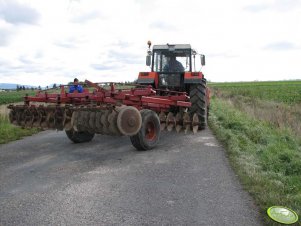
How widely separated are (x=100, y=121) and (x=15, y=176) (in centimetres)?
182

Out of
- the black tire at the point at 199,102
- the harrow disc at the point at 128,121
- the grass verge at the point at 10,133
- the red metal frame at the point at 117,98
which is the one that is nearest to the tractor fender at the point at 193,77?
the black tire at the point at 199,102

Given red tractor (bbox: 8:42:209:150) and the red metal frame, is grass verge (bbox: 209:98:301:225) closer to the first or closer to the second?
red tractor (bbox: 8:42:209:150)

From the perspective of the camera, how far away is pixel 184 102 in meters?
8.73

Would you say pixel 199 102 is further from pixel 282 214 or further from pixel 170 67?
pixel 282 214

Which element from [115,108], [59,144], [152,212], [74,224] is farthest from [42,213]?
[59,144]

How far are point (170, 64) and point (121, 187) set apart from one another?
251 inches

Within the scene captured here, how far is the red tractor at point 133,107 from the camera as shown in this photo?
641cm

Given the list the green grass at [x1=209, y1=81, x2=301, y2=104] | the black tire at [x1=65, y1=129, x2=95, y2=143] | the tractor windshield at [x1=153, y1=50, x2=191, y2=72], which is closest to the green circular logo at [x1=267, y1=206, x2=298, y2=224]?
the black tire at [x1=65, y1=129, x2=95, y2=143]

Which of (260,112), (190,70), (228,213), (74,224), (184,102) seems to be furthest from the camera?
→ (260,112)

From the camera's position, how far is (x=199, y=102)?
9438 millimetres

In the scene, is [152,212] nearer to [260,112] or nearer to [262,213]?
[262,213]

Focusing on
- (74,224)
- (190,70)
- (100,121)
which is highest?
(190,70)

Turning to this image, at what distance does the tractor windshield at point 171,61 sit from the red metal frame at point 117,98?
1.95 metres

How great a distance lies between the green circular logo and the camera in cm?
345
